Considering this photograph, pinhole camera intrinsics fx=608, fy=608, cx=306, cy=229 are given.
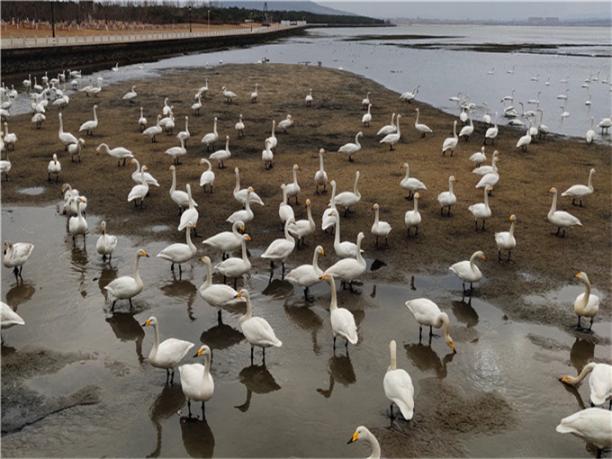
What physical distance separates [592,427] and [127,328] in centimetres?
715

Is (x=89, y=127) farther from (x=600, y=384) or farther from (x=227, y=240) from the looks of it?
(x=600, y=384)

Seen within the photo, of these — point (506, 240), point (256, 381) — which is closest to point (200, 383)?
point (256, 381)


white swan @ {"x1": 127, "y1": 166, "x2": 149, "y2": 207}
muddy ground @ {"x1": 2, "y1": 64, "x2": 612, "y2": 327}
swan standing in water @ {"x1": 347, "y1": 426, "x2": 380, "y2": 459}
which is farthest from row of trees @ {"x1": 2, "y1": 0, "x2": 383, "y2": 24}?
swan standing in water @ {"x1": 347, "y1": 426, "x2": 380, "y2": 459}

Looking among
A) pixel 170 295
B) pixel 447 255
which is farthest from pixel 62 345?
pixel 447 255

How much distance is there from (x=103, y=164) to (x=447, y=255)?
12.3 metres

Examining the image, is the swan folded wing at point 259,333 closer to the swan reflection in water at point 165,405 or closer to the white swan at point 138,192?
the swan reflection in water at point 165,405

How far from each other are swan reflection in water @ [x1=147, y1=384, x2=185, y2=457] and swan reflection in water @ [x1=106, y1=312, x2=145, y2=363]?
1.20m

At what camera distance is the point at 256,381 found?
8.92 metres

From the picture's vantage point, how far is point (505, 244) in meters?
12.8

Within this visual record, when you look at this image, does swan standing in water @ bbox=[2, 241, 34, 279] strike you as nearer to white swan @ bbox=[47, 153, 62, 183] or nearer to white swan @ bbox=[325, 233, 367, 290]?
white swan @ bbox=[325, 233, 367, 290]

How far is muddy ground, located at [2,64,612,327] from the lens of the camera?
13.1 m

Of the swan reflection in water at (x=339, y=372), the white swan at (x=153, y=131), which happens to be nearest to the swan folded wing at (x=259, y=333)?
the swan reflection in water at (x=339, y=372)

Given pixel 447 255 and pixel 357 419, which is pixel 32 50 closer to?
pixel 447 255

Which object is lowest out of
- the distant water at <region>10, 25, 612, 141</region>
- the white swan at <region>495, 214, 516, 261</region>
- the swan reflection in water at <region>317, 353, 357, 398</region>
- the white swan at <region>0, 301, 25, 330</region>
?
the swan reflection in water at <region>317, 353, 357, 398</region>
